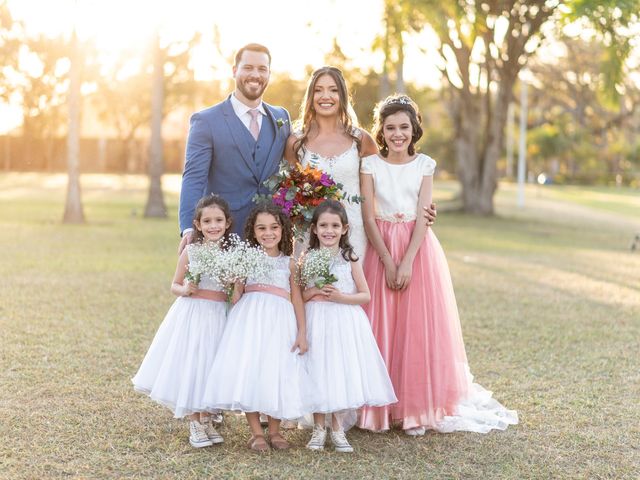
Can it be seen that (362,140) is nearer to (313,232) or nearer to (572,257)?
(313,232)

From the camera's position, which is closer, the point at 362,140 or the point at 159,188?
the point at 362,140

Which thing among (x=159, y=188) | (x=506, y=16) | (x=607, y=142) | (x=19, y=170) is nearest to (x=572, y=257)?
(x=506, y=16)

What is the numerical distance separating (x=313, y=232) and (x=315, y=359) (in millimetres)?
757

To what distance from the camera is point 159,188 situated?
85.7ft

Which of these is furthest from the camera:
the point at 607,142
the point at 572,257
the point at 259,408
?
the point at 607,142

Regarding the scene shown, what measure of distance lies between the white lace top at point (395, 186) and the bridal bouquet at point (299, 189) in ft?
1.73

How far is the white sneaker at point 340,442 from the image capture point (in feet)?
17.7

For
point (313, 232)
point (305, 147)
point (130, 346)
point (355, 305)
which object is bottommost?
point (130, 346)

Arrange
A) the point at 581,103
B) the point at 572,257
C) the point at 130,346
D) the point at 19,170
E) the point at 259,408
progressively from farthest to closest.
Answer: the point at 581,103, the point at 19,170, the point at 572,257, the point at 130,346, the point at 259,408

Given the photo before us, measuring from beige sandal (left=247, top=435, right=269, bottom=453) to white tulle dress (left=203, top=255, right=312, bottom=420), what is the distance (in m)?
0.27

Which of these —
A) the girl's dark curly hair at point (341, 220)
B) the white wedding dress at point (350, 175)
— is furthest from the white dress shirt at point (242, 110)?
the girl's dark curly hair at point (341, 220)

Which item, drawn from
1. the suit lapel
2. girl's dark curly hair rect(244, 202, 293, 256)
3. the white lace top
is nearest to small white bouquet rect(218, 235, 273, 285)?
girl's dark curly hair rect(244, 202, 293, 256)

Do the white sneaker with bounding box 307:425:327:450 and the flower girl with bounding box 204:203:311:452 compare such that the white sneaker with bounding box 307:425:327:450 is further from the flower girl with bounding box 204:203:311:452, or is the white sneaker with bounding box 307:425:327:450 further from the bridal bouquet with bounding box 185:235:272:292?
the bridal bouquet with bounding box 185:235:272:292

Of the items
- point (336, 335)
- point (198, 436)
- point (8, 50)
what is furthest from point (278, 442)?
point (8, 50)
